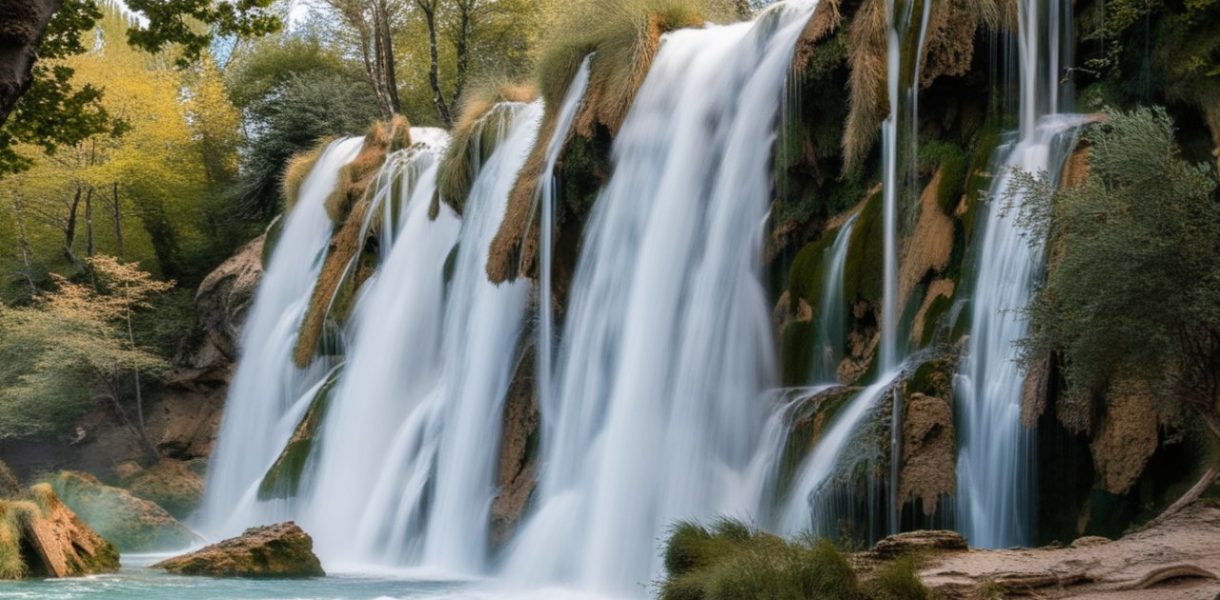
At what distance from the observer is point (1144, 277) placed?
31.1 feet

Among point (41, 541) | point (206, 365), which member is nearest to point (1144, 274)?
point (41, 541)

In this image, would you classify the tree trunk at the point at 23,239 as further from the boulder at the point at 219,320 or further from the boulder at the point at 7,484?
the boulder at the point at 7,484

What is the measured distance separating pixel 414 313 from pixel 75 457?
45.4ft

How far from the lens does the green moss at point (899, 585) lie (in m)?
8.71

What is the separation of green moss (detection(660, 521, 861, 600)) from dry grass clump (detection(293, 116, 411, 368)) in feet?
55.4

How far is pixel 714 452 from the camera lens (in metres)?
15.1

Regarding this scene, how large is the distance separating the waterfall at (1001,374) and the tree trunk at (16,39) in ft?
25.0

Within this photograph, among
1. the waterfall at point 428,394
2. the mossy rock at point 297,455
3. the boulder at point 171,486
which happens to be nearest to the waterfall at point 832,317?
the waterfall at point 428,394

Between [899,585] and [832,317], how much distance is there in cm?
644

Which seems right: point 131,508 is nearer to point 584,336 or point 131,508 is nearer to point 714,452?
point 584,336

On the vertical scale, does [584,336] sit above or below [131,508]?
above

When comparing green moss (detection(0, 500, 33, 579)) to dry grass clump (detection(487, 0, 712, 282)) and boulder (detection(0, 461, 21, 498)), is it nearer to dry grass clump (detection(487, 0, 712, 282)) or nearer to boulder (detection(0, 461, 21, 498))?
boulder (detection(0, 461, 21, 498))

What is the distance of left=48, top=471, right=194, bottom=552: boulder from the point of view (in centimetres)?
2227

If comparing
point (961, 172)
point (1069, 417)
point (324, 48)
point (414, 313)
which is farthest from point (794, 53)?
point (324, 48)
